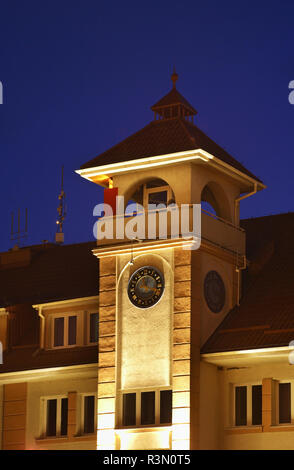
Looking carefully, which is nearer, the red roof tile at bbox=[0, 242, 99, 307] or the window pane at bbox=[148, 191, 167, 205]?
the window pane at bbox=[148, 191, 167, 205]

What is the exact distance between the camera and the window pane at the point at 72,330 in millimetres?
52438

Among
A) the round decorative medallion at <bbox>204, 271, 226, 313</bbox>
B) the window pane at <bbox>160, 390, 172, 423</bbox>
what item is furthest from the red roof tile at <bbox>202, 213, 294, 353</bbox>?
the window pane at <bbox>160, 390, 172, 423</bbox>

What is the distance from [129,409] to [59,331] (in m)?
7.08

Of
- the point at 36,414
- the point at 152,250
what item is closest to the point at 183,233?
the point at 152,250

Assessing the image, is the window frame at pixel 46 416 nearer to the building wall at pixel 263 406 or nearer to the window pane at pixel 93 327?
the window pane at pixel 93 327

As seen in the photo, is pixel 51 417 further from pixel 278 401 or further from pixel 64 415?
Answer: pixel 278 401

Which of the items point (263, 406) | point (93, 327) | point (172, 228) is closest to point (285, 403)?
point (263, 406)

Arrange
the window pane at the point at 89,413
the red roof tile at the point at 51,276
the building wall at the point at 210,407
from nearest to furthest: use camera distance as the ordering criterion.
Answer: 1. the building wall at the point at 210,407
2. the window pane at the point at 89,413
3. the red roof tile at the point at 51,276

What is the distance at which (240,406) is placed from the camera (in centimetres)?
4706

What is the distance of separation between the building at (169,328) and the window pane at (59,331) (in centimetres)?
A: 5

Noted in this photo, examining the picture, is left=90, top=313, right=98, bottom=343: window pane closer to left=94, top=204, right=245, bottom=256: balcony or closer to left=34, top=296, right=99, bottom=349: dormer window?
left=34, top=296, right=99, bottom=349: dormer window

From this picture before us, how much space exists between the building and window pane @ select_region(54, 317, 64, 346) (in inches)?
2.0

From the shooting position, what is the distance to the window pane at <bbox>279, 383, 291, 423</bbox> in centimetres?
4601

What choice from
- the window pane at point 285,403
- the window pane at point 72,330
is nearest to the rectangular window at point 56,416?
the window pane at point 72,330
